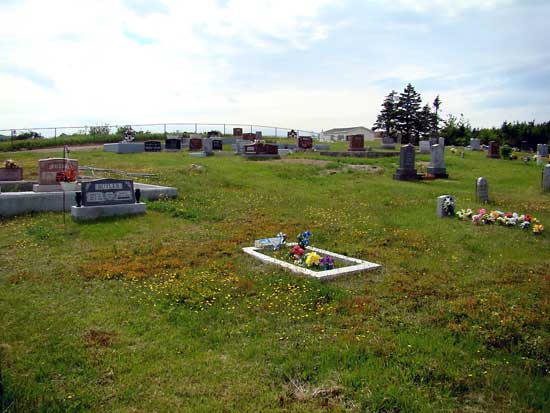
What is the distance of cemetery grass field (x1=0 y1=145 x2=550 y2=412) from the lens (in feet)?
13.6

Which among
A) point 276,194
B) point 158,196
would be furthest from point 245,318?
point 276,194

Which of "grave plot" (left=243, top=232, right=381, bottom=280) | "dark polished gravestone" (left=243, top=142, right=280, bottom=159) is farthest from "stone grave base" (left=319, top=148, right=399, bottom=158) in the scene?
"grave plot" (left=243, top=232, right=381, bottom=280)

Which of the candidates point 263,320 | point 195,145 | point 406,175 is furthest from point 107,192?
point 195,145

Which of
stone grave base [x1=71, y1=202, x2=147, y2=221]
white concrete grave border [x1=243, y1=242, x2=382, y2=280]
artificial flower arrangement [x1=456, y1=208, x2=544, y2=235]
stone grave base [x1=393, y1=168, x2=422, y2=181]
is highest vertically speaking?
stone grave base [x1=393, y1=168, x2=422, y2=181]

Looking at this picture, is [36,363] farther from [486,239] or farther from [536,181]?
[536,181]

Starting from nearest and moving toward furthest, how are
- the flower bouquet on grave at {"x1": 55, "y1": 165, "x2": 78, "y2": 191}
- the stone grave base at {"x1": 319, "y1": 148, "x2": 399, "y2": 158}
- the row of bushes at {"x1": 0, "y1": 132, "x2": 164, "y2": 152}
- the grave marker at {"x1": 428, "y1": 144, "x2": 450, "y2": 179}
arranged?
the flower bouquet on grave at {"x1": 55, "y1": 165, "x2": 78, "y2": 191} < the grave marker at {"x1": 428, "y1": 144, "x2": 450, "y2": 179} < the stone grave base at {"x1": 319, "y1": 148, "x2": 399, "y2": 158} < the row of bushes at {"x1": 0, "y1": 132, "x2": 164, "y2": 152}

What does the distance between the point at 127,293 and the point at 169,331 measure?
60.7 inches

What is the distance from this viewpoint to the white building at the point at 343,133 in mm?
58869

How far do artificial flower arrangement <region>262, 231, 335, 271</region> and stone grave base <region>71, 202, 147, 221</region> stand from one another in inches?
181

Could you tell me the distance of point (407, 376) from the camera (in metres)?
4.41

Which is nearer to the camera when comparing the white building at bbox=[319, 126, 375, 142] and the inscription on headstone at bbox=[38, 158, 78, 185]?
the inscription on headstone at bbox=[38, 158, 78, 185]

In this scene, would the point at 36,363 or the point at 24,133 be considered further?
the point at 24,133

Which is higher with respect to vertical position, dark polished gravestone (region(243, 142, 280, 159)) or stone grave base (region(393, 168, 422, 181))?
dark polished gravestone (region(243, 142, 280, 159))

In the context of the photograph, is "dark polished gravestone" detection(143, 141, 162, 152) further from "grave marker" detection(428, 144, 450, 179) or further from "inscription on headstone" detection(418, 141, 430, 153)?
"inscription on headstone" detection(418, 141, 430, 153)
